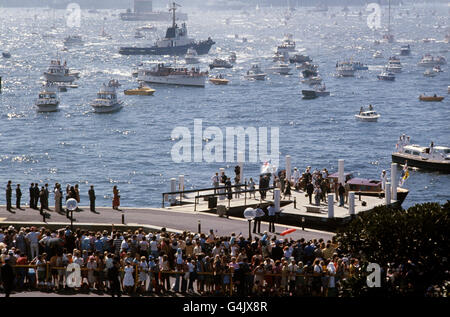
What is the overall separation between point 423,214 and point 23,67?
177052 mm

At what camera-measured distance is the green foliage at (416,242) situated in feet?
97.6

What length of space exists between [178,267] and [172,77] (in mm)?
138708

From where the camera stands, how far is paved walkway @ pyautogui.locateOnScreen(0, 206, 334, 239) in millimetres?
42500

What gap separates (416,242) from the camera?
29844 millimetres

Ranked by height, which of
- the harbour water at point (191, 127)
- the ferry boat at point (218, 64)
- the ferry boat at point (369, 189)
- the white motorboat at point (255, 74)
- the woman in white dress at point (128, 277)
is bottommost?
the harbour water at point (191, 127)

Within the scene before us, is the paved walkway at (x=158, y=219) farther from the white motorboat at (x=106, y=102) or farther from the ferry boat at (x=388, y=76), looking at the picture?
the ferry boat at (x=388, y=76)

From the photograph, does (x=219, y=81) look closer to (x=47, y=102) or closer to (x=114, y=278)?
(x=47, y=102)

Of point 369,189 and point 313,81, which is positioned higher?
point 313,81

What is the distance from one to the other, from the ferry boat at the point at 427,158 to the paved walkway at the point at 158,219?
44.0 m

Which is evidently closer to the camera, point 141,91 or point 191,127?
point 191,127

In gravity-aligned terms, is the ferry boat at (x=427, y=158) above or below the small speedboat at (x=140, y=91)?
below

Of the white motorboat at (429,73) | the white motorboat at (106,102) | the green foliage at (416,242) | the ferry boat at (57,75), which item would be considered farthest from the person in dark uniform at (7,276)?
the white motorboat at (429,73)

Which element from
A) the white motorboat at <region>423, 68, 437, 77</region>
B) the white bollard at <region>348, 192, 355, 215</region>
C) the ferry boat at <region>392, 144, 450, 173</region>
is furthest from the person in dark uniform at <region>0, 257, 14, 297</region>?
the white motorboat at <region>423, 68, 437, 77</region>

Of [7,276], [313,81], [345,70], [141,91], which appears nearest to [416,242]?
[7,276]
